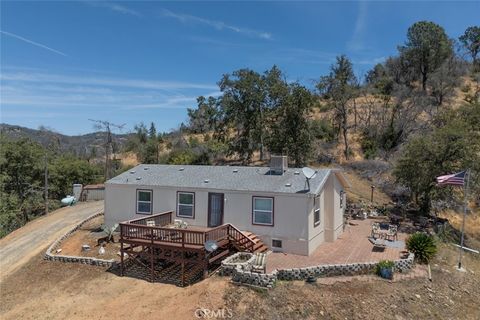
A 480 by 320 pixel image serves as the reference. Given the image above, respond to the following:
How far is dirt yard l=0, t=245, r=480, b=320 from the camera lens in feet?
43.4

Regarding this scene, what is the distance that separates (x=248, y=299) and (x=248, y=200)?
19.8 ft

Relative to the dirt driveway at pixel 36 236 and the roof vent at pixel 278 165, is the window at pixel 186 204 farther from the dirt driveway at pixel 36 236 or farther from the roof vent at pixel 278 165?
the dirt driveway at pixel 36 236

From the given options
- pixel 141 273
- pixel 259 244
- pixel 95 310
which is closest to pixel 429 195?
pixel 259 244

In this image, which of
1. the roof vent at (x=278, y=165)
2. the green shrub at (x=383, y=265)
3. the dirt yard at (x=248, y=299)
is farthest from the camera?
the roof vent at (x=278, y=165)

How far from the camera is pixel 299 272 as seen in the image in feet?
49.5

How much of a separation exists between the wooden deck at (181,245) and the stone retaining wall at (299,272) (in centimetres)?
134

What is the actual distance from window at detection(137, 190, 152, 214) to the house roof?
523 millimetres

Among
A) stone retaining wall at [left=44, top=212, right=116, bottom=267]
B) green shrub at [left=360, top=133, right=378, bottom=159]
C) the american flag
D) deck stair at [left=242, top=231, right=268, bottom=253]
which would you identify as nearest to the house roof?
deck stair at [left=242, top=231, right=268, bottom=253]

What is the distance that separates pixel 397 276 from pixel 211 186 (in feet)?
30.8

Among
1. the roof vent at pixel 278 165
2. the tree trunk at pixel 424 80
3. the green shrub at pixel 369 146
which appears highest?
the tree trunk at pixel 424 80

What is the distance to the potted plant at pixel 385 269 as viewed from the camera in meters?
15.2

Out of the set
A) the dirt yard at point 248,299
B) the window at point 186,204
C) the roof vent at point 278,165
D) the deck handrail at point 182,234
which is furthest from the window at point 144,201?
the roof vent at point 278,165

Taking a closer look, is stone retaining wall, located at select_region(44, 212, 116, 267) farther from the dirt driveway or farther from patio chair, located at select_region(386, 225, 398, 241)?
patio chair, located at select_region(386, 225, 398, 241)

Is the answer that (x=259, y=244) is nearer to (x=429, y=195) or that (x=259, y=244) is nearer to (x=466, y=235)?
(x=429, y=195)
